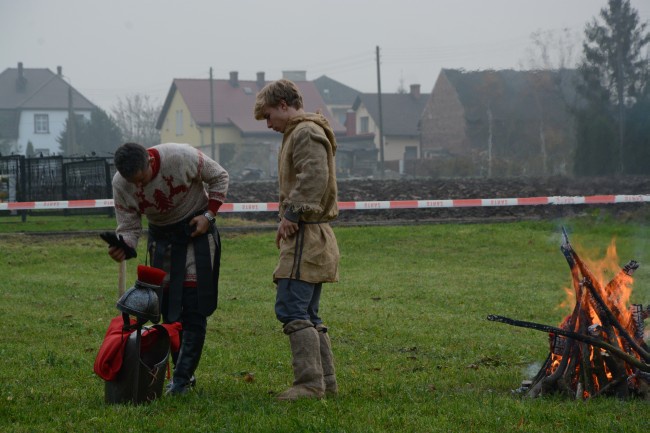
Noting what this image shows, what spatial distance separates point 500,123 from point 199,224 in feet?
190

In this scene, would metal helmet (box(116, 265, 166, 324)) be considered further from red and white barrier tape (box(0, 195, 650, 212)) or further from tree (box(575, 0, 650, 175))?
tree (box(575, 0, 650, 175))

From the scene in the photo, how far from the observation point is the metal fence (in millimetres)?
23312

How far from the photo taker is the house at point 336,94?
107 m

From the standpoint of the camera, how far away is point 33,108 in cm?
8694

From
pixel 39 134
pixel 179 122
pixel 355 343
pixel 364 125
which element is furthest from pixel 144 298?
pixel 39 134

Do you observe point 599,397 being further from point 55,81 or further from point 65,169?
point 55,81

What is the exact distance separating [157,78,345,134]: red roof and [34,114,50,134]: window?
12690mm

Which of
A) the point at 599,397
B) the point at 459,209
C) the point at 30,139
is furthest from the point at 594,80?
the point at 30,139

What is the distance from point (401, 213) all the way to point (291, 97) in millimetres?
17288

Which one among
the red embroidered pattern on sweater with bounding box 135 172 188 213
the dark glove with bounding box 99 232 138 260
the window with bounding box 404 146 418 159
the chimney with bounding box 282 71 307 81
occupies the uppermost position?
the chimney with bounding box 282 71 307 81

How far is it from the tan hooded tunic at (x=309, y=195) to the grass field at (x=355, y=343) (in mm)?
805

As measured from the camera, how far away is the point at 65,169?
77.2 feet

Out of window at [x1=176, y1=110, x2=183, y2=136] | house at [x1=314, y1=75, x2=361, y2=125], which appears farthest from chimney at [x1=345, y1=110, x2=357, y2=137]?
house at [x1=314, y1=75, x2=361, y2=125]

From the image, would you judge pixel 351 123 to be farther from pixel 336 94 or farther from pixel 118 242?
pixel 118 242
